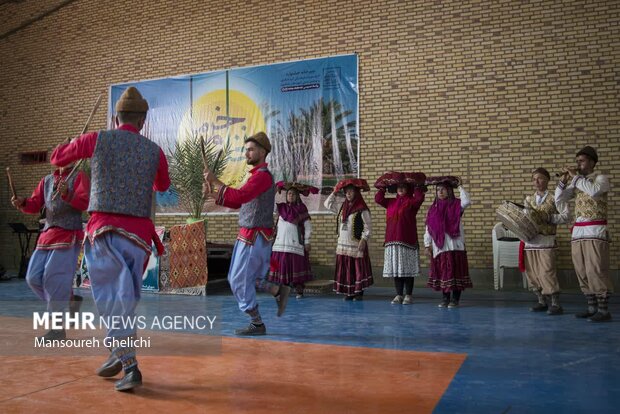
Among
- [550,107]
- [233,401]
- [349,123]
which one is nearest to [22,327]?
[233,401]

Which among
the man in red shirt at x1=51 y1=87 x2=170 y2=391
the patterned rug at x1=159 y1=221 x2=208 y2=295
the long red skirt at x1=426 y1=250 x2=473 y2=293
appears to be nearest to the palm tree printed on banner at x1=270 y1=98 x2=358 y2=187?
the patterned rug at x1=159 y1=221 x2=208 y2=295

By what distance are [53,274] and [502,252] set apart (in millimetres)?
5753

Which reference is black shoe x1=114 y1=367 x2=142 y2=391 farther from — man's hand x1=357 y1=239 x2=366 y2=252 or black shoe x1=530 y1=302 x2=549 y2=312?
black shoe x1=530 y1=302 x2=549 y2=312

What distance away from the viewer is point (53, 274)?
13.0 feet

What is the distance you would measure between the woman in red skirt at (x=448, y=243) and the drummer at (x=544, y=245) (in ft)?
2.28

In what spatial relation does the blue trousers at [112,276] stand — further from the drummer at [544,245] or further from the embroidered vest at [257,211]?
the drummer at [544,245]

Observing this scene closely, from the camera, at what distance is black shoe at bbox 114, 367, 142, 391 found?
267 centimetres

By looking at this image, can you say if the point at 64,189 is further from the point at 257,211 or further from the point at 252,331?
the point at 252,331

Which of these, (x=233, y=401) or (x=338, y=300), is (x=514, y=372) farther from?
(x=338, y=300)

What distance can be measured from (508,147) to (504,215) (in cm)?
276

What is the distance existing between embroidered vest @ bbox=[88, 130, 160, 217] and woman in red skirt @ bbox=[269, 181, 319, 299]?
4.21m

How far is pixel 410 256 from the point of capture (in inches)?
250

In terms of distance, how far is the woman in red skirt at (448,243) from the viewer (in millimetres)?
5926

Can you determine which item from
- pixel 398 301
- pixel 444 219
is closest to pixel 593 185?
pixel 444 219
